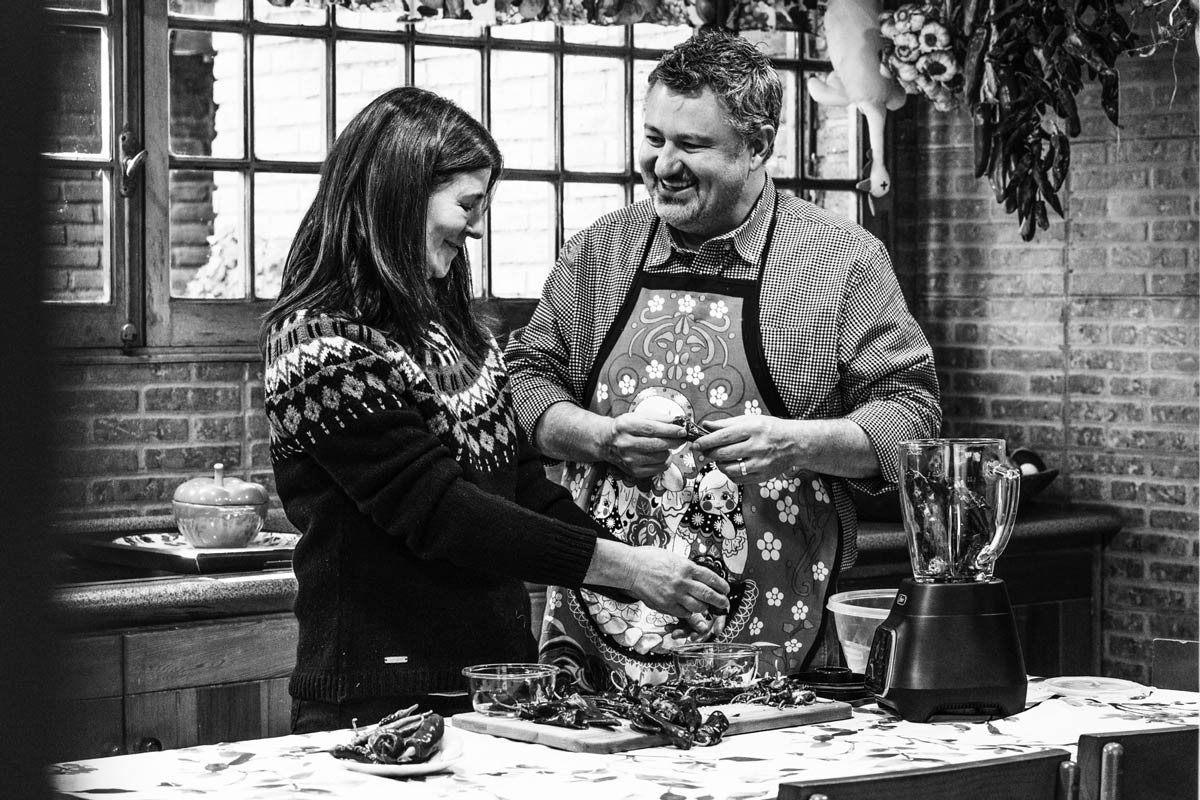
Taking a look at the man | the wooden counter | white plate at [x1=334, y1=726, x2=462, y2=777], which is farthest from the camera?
the wooden counter

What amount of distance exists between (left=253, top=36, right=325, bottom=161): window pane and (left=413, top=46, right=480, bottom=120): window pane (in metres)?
0.31

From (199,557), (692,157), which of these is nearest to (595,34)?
(199,557)

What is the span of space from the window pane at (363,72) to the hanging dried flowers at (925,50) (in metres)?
1.45

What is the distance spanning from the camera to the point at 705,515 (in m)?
2.60

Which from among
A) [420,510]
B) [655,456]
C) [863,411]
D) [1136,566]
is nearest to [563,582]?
[420,510]

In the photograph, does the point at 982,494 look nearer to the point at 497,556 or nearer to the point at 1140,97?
the point at 497,556

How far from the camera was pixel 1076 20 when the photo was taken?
13.3ft

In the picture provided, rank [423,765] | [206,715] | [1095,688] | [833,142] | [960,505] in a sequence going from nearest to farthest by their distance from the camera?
[423,765], [960,505], [1095,688], [206,715], [833,142]

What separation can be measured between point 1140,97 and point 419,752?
364cm

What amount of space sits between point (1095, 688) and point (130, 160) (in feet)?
9.08

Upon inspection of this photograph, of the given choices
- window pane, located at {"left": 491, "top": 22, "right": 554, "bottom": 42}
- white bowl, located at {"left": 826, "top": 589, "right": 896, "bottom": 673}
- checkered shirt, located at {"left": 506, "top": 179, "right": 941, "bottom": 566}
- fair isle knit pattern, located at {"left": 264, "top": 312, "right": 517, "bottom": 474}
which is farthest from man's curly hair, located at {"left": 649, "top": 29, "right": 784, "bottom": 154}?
window pane, located at {"left": 491, "top": 22, "right": 554, "bottom": 42}

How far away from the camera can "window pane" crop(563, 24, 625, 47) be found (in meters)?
4.67

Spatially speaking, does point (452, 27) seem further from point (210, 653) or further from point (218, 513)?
point (210, 653)

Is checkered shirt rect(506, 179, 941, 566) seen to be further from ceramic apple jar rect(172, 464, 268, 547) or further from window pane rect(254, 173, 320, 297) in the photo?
window pane rect(254, 173, 320, 297)
